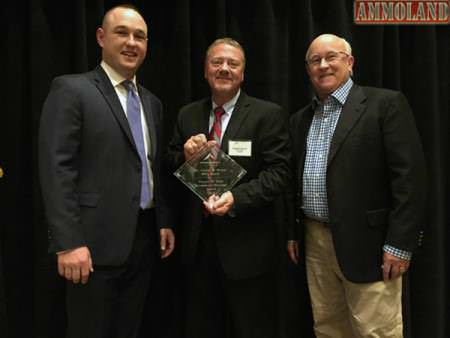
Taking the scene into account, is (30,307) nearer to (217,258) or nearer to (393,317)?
(217,258)

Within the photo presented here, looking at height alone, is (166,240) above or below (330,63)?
below

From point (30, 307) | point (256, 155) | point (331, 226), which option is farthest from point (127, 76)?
point (30, 307)

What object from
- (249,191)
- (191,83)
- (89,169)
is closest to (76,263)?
(89,169)

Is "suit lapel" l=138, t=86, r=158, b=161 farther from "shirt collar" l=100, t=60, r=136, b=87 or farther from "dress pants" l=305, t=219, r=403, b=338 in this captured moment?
"dress pants" l=305, t=219, r=403, b=338

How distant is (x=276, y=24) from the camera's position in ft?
9.04

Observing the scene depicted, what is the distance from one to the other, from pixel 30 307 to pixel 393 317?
6.76ft

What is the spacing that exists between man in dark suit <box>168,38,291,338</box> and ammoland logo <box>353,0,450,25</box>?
3.89 ft

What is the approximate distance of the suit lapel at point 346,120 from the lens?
1.95m

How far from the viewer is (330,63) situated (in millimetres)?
2078

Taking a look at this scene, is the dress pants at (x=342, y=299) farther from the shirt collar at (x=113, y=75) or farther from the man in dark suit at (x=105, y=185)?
the shirt collar at (x=113, y=75)

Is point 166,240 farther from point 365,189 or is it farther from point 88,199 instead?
point 365,189

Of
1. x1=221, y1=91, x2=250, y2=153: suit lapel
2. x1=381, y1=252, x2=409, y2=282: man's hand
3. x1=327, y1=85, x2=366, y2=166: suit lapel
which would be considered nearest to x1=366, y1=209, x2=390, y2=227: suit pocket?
x1=381, y1=252, x2=409, y2=282: man's hand

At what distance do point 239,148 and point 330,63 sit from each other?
0.61 metres

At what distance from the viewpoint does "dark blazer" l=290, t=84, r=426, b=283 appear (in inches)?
75.2
